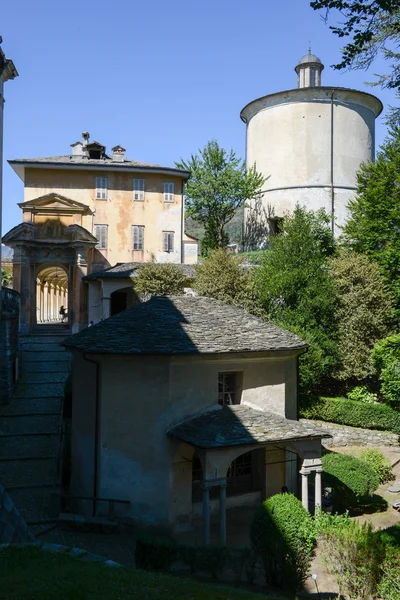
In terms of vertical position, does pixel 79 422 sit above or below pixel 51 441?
above

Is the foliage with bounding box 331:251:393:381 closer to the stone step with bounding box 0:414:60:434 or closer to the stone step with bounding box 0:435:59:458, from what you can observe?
the stone step with bounding box 0:414:60:434

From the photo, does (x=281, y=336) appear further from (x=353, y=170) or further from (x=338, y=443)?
(x=353, y=170)

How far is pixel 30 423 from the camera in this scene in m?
21.4

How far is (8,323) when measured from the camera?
2277 cm

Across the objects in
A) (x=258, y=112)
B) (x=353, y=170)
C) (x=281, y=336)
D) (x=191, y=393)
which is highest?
(x=258, y=112)

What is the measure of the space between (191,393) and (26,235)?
2102 cm

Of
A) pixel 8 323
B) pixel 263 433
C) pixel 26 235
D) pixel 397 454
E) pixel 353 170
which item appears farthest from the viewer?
pixel 353 170

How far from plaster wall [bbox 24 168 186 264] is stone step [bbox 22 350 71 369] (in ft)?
34.4

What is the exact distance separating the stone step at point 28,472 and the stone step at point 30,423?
2.19 metres

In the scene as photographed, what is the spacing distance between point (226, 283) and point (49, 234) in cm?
1343

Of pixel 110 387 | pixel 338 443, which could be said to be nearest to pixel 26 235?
pixel 110 387

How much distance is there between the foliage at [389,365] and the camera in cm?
2511

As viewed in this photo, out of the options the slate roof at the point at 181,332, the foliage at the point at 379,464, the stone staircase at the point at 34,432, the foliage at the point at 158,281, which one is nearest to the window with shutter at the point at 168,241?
the foliage at the point at 158,281

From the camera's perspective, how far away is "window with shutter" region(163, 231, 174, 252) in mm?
37656
